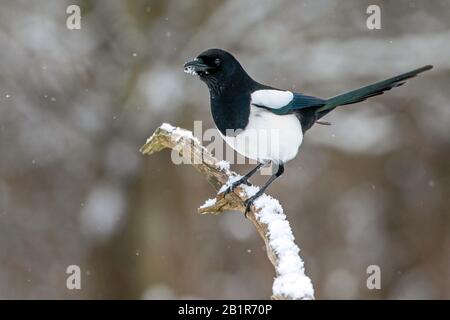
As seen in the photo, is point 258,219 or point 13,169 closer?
point 258,219

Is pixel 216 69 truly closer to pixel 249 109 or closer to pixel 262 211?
pixel 249 109

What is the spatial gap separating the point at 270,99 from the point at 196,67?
37cm

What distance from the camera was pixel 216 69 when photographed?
10.7ft

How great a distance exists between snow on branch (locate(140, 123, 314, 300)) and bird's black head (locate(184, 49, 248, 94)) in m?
0.27

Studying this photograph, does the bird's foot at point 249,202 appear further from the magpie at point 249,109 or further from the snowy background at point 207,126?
the snowy background at point 207,126

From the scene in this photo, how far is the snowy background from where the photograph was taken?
6215mm

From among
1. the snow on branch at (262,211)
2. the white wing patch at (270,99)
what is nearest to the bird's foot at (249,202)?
the snow on branch at (262,211)

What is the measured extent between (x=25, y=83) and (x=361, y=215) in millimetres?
3267

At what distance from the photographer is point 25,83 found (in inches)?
245

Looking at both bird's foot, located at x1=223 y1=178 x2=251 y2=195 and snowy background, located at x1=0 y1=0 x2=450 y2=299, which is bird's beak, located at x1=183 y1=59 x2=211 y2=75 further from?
snowy background, located at x1=0 y1=0 x2=450 y2=299

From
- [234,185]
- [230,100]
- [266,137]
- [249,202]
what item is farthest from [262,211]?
[230,100]
